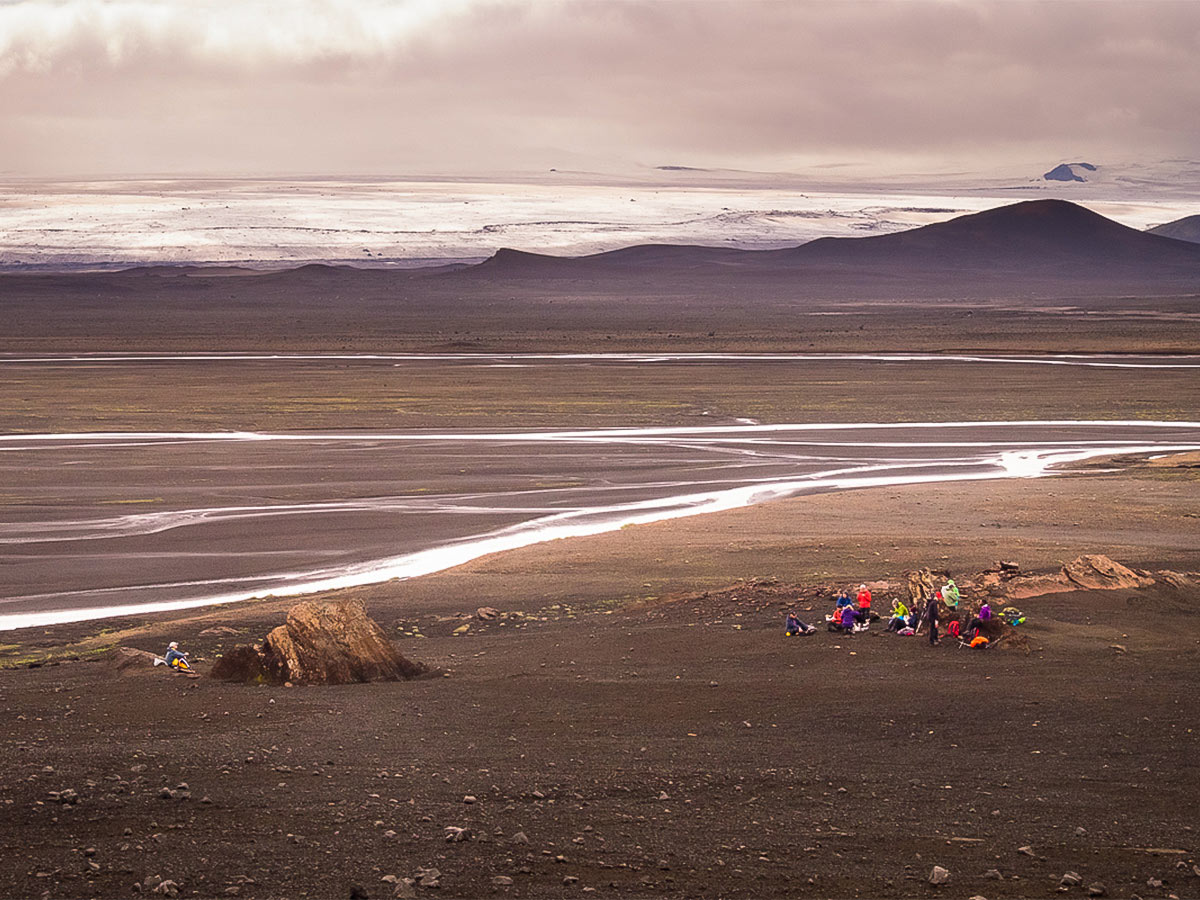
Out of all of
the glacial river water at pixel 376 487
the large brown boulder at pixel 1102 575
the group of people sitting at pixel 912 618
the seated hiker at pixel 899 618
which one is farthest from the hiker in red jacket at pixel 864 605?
the glacial river water at pixel 376 487

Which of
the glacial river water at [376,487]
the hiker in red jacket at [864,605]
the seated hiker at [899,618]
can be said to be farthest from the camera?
the glacial river water at [376,487]

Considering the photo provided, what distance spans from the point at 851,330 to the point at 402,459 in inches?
3339

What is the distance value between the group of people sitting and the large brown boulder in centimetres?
257

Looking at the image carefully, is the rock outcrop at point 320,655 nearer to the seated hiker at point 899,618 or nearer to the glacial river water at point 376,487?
the seated hiker at point 899,618

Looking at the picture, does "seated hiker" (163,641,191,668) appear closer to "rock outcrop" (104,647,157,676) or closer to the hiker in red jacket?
"rock outcrop" (104,647,157,676)

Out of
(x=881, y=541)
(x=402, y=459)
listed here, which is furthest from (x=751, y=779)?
(x=402, y=459)

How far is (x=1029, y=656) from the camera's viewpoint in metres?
19.3

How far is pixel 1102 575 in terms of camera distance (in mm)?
23250

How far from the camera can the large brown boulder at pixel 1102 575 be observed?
23016 mm

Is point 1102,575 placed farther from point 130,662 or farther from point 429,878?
point 130,662

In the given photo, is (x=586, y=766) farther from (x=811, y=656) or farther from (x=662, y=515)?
(x=662, y=515)

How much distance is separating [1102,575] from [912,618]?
446cm

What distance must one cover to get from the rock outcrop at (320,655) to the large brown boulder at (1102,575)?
1152 centimetres

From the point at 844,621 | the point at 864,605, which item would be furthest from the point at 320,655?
the point at 864,605
